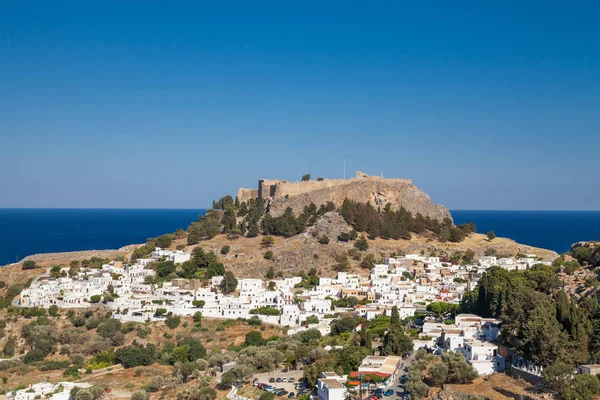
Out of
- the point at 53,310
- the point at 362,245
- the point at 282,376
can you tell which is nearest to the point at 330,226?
the point at 362,245

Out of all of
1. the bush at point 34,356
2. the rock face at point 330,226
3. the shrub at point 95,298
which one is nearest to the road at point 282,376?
the bush at point 34,356

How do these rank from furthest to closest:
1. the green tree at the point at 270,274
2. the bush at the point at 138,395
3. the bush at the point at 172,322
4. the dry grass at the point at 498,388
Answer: the green tree at the point at 270,274
the bush at the point at 172,322
the bush at the point at 138,395
the dry grass at the point at 498,388

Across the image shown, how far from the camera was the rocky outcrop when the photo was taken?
62719 millimetres

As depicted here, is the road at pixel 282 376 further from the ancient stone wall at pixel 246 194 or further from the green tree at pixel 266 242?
the ancient stone wall at pixel 246 194

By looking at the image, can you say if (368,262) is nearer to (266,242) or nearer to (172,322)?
(266,242)

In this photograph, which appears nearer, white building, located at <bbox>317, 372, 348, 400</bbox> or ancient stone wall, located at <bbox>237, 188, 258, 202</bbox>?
white building, located at <bbox>317, 372, 348, 400</bbox>

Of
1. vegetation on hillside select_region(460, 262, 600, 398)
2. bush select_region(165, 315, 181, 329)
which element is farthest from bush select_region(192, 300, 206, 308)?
vegetation on hillside select_region(460, 262, 600, 398)

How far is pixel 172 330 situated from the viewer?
38.9m

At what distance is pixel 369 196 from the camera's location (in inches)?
2512

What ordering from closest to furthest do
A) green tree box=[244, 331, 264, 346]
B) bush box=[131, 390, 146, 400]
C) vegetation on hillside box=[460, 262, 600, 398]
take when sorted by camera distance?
vegetation on hillside box=[460, 262, 600, 398] < bush box=[131, 390, 146, 400] < green tree box=[244, 331, 264, 346]

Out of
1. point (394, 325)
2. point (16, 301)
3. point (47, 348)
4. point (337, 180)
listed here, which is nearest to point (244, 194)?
point (337, 180)

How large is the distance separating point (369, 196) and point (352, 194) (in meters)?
1.73

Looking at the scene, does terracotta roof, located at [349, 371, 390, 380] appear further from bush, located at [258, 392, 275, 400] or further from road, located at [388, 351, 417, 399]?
bush, located at [258, 392, 275, 400]

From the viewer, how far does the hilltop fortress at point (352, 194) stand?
62.9m
